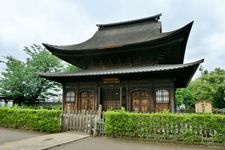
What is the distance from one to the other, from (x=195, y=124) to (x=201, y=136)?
545 mm

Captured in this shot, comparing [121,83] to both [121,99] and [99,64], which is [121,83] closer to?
[121,99]

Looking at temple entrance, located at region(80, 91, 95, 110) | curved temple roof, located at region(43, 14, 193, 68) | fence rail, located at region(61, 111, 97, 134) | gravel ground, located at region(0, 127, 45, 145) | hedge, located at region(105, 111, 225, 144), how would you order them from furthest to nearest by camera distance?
temple entrance, located at region(80, 91, 95, 110) → curved temple roof, located at region(43, 14, 193, 68) → fence rail, located at region(61, 111, 97, 134) → gravel ground, located at region(0, 127, 45, 145) → hedge, located at region(105, 111, 225, 144)

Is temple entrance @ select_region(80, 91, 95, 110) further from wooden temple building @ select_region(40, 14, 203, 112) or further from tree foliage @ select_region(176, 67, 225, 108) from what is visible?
tree foliage @ select_region(176, 67, 225, 108)

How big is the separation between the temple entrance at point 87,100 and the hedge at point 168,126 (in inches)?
201

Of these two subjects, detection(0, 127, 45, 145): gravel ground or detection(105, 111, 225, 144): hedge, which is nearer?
detection(105, 111, 225, 144): hedge

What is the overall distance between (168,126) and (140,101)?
16.2ft

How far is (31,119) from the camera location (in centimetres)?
1385

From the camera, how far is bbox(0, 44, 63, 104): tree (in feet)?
86.9

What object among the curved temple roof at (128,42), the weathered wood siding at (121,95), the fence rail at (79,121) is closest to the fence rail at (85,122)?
the fence rail at (79,121)

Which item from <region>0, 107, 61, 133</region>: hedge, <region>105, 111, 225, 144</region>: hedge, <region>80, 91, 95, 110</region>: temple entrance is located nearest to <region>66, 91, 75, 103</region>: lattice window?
<region>80, 91, 95, 110</region>: temple entrance

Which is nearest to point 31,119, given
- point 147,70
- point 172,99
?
point 147,70

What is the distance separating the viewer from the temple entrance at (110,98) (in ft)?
52.4

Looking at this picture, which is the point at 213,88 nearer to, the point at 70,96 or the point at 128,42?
the point at 128,42

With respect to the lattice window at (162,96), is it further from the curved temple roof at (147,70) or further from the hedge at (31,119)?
the hedge at (31,119)
